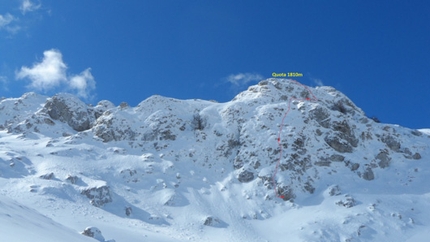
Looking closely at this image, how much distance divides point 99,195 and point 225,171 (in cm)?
1854

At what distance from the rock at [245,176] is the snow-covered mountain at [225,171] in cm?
17

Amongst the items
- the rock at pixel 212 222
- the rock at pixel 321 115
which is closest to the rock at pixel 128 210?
the rock at pixel 212 222

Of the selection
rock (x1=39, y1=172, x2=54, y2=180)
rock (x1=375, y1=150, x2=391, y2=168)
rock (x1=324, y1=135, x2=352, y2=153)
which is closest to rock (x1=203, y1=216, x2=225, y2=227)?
rock (x1=39, y1=172, x2=54, y2=180)

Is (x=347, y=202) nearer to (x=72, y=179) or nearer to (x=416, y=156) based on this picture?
(x=416, y=156)

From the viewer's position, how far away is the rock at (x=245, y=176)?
50.2 meters

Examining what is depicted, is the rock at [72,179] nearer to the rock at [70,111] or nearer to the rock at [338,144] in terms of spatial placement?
the rock at [70,111]

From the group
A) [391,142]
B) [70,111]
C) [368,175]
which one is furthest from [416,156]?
[70,111]

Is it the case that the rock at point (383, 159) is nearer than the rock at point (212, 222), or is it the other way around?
the rock at point (212, 222)

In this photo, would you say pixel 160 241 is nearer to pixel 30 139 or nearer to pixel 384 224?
pixel 384 224

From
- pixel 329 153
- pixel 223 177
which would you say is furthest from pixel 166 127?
pixel 329 153

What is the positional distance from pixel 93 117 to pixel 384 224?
57.0m

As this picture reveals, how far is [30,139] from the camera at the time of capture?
6012cm

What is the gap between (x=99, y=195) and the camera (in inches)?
1641

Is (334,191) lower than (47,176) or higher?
higher
